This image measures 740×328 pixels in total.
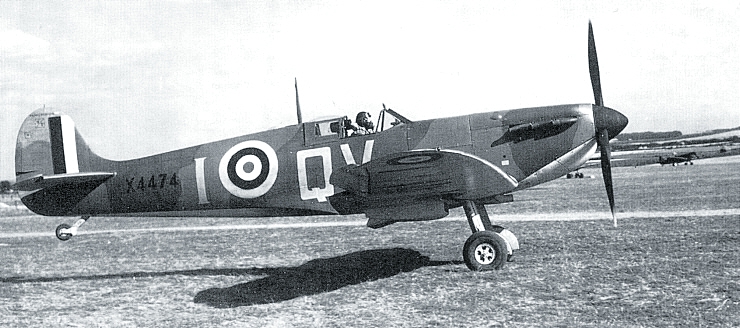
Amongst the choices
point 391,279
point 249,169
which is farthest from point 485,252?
point 249,169

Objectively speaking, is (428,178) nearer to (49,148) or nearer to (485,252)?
(485,252)

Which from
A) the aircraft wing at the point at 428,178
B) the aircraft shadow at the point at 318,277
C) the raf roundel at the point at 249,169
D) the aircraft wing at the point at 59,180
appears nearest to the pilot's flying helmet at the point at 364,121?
the aircraft wing at the point at 428,178

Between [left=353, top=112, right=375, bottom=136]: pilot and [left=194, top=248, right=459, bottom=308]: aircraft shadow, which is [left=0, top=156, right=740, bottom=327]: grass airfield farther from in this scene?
[left=353, top=112, right=375, bottom=136]: pilot

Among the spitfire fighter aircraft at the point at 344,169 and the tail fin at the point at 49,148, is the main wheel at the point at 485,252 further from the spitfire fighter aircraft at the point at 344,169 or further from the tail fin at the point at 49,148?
the tail fin at the point at 49,148

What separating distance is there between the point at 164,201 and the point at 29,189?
1924 mm

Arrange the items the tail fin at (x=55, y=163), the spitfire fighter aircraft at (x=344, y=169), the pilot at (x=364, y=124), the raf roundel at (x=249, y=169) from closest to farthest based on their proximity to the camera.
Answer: the spitfire fighter aircraft at (x=344, y=169)
the pilot at (x=364, y=124)
the raf roundel at (x=249, y=169)
the tail fin at (x=55, y=163)

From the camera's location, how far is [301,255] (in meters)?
10.3

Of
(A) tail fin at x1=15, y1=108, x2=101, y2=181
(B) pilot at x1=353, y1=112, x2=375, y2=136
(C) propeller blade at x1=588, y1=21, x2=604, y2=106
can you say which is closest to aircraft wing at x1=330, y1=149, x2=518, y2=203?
(B) pilot at x1=353, y1=112, x2=375, y2=136

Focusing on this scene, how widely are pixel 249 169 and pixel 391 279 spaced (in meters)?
2.60

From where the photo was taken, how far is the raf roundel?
8445 mm

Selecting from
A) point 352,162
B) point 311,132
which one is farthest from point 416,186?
point 311,132

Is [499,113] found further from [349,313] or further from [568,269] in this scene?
[349,313]

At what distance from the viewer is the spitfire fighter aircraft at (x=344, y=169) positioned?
7.39 meters

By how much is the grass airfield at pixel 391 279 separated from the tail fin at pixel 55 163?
4.00 feet
